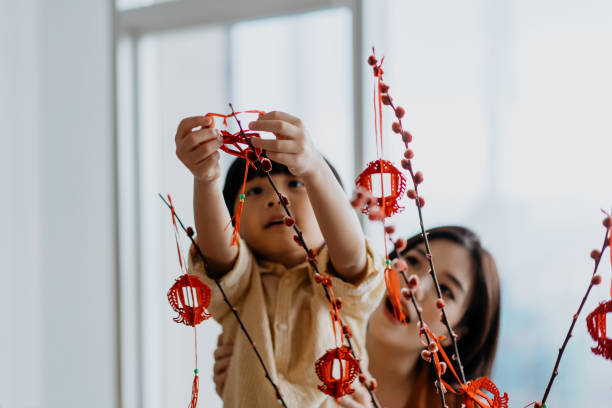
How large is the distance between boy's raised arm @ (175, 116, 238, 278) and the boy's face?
0.16 feet

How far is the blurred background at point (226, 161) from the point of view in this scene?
755 mm

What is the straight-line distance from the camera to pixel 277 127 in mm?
413

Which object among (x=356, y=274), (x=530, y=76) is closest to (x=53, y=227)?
(x=356, y=274)

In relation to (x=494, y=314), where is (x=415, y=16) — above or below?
above

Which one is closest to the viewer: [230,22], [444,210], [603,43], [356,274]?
[356,274]

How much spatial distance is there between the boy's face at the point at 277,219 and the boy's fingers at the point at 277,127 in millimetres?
151

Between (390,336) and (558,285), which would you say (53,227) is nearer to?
(390,336)

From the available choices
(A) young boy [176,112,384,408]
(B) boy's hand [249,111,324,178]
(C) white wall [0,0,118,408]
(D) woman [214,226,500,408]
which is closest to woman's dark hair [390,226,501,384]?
(D) woman [214,226,500,408]

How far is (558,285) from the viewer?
30.2 inches

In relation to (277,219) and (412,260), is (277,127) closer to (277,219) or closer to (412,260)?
(277,219)

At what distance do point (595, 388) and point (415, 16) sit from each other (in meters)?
0.58

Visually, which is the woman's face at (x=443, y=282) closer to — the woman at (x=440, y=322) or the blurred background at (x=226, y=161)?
the woman at (x=440, y=322)

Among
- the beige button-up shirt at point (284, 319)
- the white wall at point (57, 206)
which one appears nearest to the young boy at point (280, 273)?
the beige button-up shirt at point (284, 319)

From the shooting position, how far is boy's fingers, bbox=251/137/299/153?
406 millimetres
